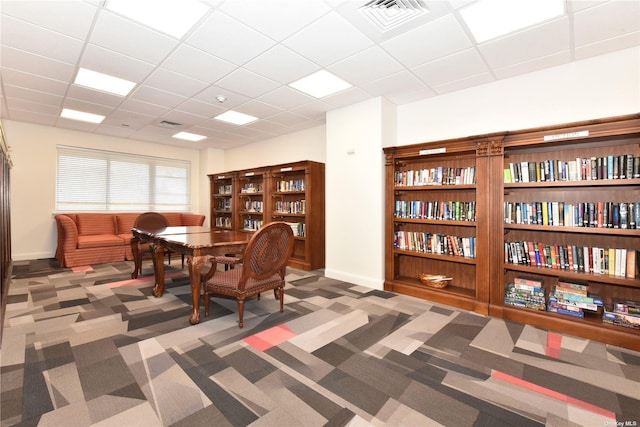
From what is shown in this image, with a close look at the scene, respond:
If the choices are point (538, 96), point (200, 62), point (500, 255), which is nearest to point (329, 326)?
point (500, 255)

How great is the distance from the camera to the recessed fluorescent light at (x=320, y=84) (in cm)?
356

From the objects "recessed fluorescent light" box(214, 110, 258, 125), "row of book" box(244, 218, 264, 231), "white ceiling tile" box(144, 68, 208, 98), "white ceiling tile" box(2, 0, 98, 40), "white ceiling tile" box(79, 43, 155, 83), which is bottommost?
"row of book" box(244, 218, 264, 231)

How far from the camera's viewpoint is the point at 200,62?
3199 millimetres

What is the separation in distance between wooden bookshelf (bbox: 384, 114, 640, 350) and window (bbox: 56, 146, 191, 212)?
641 centimetres

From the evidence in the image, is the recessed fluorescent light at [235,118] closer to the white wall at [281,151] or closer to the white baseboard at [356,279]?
the white wall at [281,151]

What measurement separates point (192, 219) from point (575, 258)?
739 cm

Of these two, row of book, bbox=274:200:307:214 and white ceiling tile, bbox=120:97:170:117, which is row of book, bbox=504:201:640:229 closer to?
row of book, bbox=274:200:307:214

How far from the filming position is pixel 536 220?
Result: 2.96m

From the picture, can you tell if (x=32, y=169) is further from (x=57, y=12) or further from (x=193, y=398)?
(x=193, y=398)

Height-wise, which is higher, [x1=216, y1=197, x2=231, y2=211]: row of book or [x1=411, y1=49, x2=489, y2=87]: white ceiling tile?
[x1=411, y1=49, x2=489, y2=87]: white ceiling tile

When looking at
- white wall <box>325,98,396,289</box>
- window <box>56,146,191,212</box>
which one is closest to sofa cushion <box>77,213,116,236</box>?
window <box>56,146,191,212</box>

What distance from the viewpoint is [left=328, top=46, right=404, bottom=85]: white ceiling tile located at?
119 inches

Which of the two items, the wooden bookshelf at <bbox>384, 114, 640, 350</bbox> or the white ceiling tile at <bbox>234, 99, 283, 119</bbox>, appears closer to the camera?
the wooden bookshelf at <bbox>384, 114, 640, 350</bbox>

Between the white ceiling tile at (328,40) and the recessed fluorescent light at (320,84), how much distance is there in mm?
390
